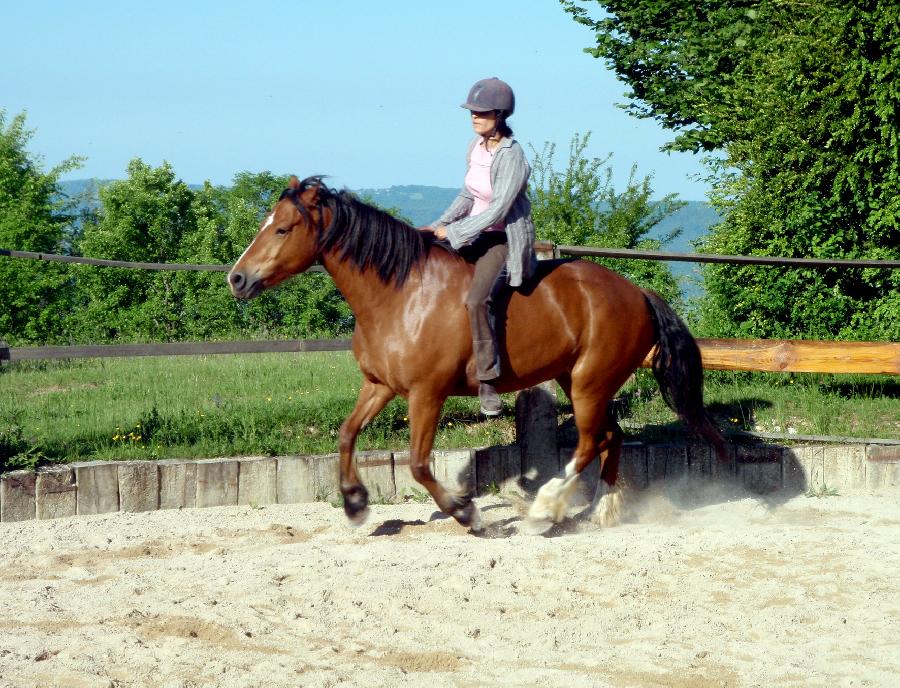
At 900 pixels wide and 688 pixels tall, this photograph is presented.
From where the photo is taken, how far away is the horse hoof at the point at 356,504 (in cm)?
641

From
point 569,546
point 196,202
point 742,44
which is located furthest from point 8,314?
point 569,546

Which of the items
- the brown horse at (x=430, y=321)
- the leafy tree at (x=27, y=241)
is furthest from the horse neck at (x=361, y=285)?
the leafy tree at (x=27, y=241)

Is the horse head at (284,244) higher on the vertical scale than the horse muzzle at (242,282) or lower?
higher

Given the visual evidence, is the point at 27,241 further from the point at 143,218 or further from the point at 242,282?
the point at 242,282

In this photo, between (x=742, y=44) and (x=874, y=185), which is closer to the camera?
(x=874, y=185)

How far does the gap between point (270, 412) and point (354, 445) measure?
2145 mm

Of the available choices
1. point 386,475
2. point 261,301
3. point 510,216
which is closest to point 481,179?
point 510,216

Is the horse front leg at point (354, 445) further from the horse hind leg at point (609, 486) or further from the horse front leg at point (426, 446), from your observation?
the horse hind leg at point (609, 486)

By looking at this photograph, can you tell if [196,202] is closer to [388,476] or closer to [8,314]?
[8,314]

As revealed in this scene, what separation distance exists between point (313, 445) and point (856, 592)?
3.95 metres

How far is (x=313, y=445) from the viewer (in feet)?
25.6

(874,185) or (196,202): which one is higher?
(196,202)

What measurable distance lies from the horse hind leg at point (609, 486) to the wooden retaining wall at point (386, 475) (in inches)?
24.5

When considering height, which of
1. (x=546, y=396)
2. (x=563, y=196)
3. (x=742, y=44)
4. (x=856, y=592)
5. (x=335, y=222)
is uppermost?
(x=742, y=44)
